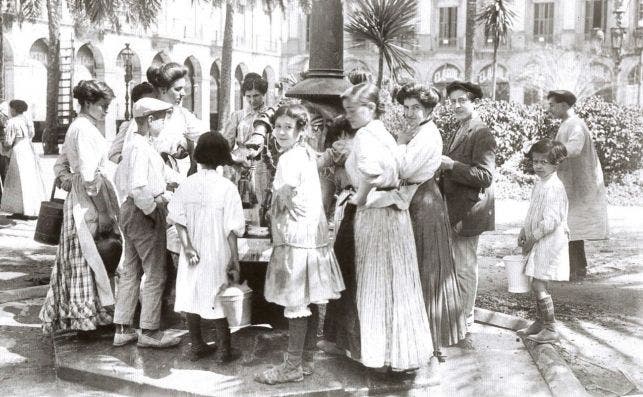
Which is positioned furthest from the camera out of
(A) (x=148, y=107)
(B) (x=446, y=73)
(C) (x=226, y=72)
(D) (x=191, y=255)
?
(B) (x=446, y=73)

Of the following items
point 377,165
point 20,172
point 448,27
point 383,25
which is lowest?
point 20,172

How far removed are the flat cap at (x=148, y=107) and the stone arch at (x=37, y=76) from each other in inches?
1118

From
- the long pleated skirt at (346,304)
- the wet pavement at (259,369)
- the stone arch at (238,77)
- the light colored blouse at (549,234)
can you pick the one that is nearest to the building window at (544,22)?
the stone arch at (238,77)

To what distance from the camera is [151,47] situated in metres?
38.2

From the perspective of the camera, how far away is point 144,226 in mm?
4812

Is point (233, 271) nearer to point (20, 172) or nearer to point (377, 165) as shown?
point (377, 165)

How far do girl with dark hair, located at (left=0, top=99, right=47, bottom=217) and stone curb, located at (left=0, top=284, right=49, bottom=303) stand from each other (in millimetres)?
4681

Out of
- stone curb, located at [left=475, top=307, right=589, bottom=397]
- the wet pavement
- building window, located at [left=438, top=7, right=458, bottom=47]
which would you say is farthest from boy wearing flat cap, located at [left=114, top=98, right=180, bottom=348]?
building window, located at [left=438, top=7, right=458, bottom=47]

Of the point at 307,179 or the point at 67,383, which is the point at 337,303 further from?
the point at 67,383

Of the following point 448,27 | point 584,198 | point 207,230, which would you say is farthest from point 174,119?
point 448,27

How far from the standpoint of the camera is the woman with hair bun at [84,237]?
5.00 m

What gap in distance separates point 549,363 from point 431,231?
1111 millimetres

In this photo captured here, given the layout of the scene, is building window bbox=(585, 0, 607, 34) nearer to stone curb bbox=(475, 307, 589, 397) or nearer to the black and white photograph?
the black and white photograph

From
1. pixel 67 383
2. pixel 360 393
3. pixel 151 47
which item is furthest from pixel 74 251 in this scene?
pixel 151 47
